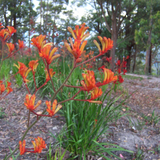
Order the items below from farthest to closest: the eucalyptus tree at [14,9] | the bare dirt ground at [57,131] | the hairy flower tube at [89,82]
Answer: the eucalyptus tree at [14,9], the bare dirt ground at [57,131], the hairy flower tube at [89,82]

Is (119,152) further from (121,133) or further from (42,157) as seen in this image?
(42,157)

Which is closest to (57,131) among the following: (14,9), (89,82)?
(89,82)

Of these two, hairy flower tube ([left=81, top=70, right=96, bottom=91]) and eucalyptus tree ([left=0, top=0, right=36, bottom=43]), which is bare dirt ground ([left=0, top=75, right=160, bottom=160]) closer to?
hairy flower tube ([left=81, top=70, right=96, bottom=91])

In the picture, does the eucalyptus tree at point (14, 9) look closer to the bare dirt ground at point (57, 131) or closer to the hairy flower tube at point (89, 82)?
the bare dirt ground at point (57, 131)

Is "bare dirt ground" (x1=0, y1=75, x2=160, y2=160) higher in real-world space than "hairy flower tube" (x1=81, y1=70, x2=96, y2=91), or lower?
lower

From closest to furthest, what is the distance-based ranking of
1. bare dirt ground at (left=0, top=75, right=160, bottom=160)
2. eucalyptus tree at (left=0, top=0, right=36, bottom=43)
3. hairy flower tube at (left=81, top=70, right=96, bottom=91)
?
hairy flower tube at (left=81, top=70, right=96, bottom=91), bare dirt ground at (left=0, top=75, right=160, bottom=160), eucalyptus tree at (left=0, top=0, right=36, bottom=43)

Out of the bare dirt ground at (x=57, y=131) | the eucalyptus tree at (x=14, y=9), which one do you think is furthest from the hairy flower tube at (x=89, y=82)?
the eucalyptus tree at (x=14, y=9)

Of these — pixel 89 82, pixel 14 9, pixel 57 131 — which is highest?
pixel 14 9

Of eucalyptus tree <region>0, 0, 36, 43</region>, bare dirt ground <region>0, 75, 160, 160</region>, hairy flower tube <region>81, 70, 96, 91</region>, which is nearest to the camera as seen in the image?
hairy flower tube <region>81, 70, 96, 91</region>

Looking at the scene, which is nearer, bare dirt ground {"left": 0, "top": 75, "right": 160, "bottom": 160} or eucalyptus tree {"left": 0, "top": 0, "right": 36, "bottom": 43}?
bare dirt ground {"left": 0, "top": 75, "right": 160, "bottom": 160}

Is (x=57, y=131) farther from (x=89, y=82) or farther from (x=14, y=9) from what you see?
(x=14, y=9)

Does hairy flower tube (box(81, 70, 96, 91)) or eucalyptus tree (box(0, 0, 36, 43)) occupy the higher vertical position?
eucalyptus tree (box(0, 0, 36, 43))

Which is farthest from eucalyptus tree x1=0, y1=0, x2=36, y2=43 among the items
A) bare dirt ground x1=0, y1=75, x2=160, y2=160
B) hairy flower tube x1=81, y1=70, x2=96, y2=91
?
hairy flower tube x1=81, y1=70, x2=96, y2=91

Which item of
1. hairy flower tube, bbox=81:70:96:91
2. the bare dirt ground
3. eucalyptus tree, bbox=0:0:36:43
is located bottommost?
the bare dirt ground
